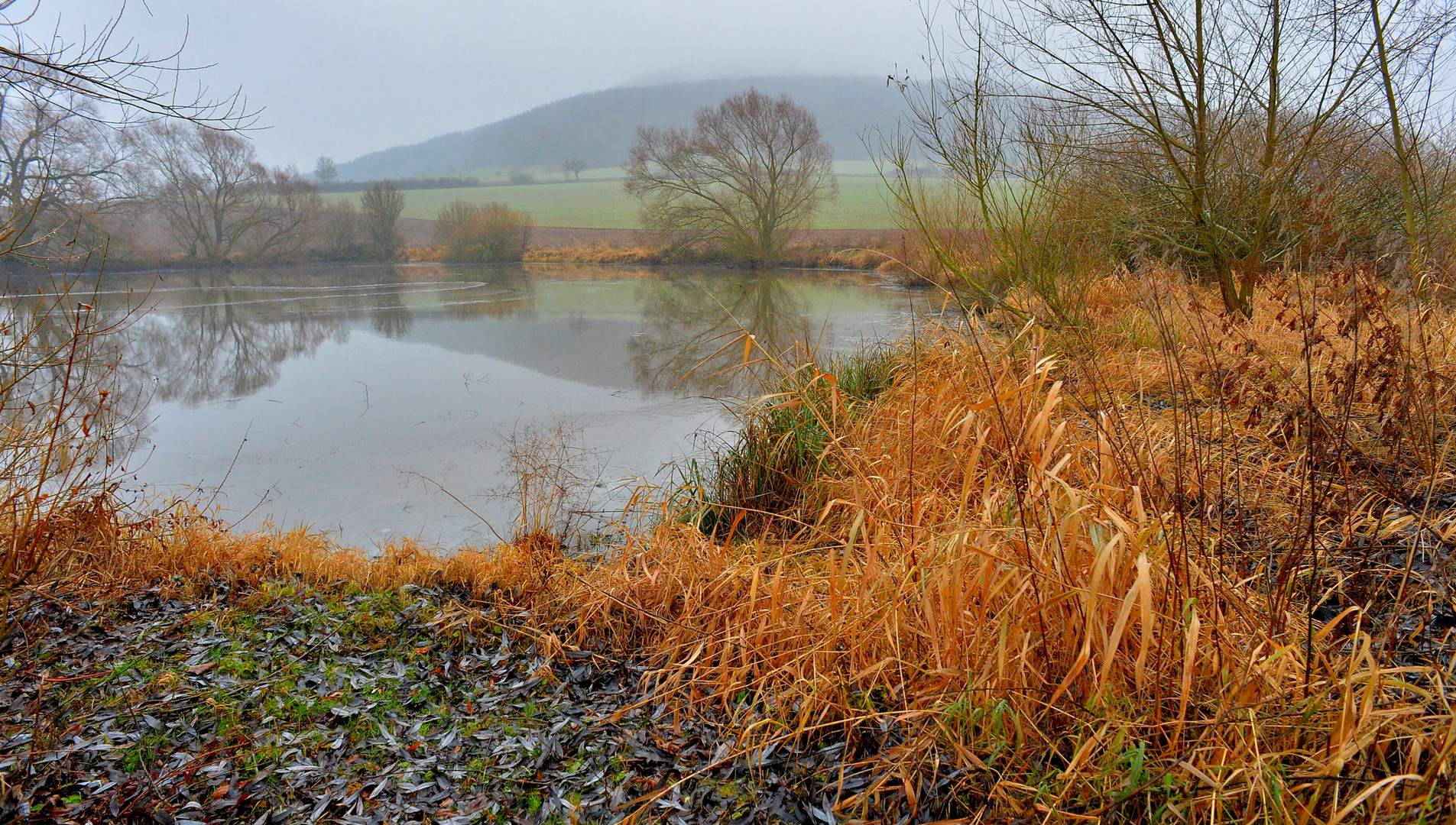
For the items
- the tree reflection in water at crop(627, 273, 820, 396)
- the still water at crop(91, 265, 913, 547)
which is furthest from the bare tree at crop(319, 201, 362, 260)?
the tree reflection in water at crop(627, 273, 820, 396)

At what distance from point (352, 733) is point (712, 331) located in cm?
990

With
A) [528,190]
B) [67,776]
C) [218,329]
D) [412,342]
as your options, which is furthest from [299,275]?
[528,190]

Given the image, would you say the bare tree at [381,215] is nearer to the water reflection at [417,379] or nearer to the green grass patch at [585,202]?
the green grass patch at [585,202]

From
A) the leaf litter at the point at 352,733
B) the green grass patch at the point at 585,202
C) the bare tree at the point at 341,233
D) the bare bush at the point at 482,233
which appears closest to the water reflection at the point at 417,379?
the leaf litter at the point at 352,733

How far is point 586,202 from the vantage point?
58031mm

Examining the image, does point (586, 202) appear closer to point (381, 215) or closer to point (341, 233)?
point (381, 215)

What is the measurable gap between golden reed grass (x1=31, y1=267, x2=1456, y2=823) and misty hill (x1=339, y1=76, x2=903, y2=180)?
5128 inches

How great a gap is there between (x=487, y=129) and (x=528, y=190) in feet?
396

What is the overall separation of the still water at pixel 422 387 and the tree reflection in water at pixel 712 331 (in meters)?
0.06

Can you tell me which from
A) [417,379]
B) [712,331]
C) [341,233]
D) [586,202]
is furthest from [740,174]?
[586,202]

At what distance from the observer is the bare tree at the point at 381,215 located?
30.5 metres

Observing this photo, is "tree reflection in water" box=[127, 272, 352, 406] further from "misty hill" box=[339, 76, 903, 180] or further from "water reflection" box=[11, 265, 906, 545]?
"misty hill" box=[339, 76, 903, 180]

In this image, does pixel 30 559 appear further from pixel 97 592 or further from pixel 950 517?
pixel 950 517

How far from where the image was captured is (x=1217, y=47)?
239 inches
